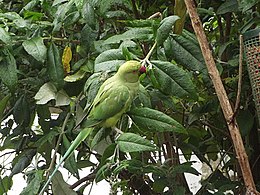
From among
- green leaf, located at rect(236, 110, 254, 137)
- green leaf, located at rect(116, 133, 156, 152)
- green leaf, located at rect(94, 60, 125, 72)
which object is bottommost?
green leaf, located at rect(236, 110, 254, 137)

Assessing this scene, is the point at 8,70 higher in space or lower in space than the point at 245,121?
higher

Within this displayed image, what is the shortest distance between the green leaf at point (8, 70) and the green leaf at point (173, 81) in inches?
10.3

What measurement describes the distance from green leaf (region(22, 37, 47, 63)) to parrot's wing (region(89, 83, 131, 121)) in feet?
0.69

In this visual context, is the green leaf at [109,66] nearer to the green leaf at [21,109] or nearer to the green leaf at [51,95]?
the green leaf at [51,95]

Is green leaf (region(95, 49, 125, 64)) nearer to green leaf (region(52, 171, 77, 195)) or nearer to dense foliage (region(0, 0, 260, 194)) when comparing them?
dense foliage (region(0, 0, 260, 194))

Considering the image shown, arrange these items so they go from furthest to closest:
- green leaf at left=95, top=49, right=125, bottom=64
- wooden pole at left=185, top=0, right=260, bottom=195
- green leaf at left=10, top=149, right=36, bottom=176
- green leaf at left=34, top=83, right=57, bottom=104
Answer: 1. green leaf at left=10, top=149, right=36, bottom=176
2. green leaf at left=34, top=83, right=57, bottom=104
3. green leaf at left=95, top=49, right=125, bottom=64
4. wooden pole at left=185, top=0, right=260, bottom=195

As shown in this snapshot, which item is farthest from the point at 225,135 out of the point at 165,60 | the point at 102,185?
the point at 102,185

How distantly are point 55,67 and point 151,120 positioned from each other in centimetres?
26

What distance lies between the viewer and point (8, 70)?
2.82ft

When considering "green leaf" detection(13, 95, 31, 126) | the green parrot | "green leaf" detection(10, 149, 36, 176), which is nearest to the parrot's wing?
the green parrot

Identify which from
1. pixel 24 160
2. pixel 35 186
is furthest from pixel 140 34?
pixel 24 160

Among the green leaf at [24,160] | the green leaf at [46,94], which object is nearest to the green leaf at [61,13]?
the green leaf at [46,94]

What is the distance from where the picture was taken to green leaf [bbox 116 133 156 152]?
2.25ft

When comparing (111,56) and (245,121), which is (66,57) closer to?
(111,56)
